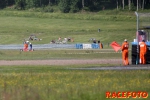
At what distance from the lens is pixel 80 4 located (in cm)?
9856

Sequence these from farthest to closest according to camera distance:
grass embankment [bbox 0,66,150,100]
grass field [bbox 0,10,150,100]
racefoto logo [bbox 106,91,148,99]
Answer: grass field [bbox 0,10,150,100]
grass embankment [bbox 0,66,150,100]
racefoto logo [bbox 106,91,148,99]

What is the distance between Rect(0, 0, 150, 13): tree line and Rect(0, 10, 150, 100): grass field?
3.95 meters

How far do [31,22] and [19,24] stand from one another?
287 centimetres

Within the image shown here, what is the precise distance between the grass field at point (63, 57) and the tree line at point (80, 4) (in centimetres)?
395

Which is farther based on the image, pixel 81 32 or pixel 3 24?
pixel 3 24

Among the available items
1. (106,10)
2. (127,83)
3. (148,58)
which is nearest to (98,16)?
(106,10)

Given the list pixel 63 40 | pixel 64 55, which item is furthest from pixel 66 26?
pixel 64 55

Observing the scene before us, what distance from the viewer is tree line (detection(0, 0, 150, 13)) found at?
309 feet

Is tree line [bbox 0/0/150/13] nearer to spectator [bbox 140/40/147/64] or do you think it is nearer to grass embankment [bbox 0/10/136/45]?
grass embankment [bbox 0/10/136/45]

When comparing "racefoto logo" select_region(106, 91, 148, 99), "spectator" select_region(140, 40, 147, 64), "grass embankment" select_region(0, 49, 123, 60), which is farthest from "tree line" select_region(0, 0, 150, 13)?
"racefoto logo" select_region(106, 91, 148, 99)

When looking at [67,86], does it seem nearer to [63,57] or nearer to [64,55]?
[63,57]

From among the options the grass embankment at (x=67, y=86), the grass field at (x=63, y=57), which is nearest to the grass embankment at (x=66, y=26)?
the grass field at (x=63, y=57)

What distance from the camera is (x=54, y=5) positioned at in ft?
337

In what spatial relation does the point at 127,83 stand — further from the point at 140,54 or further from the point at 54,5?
the point at 54,5
